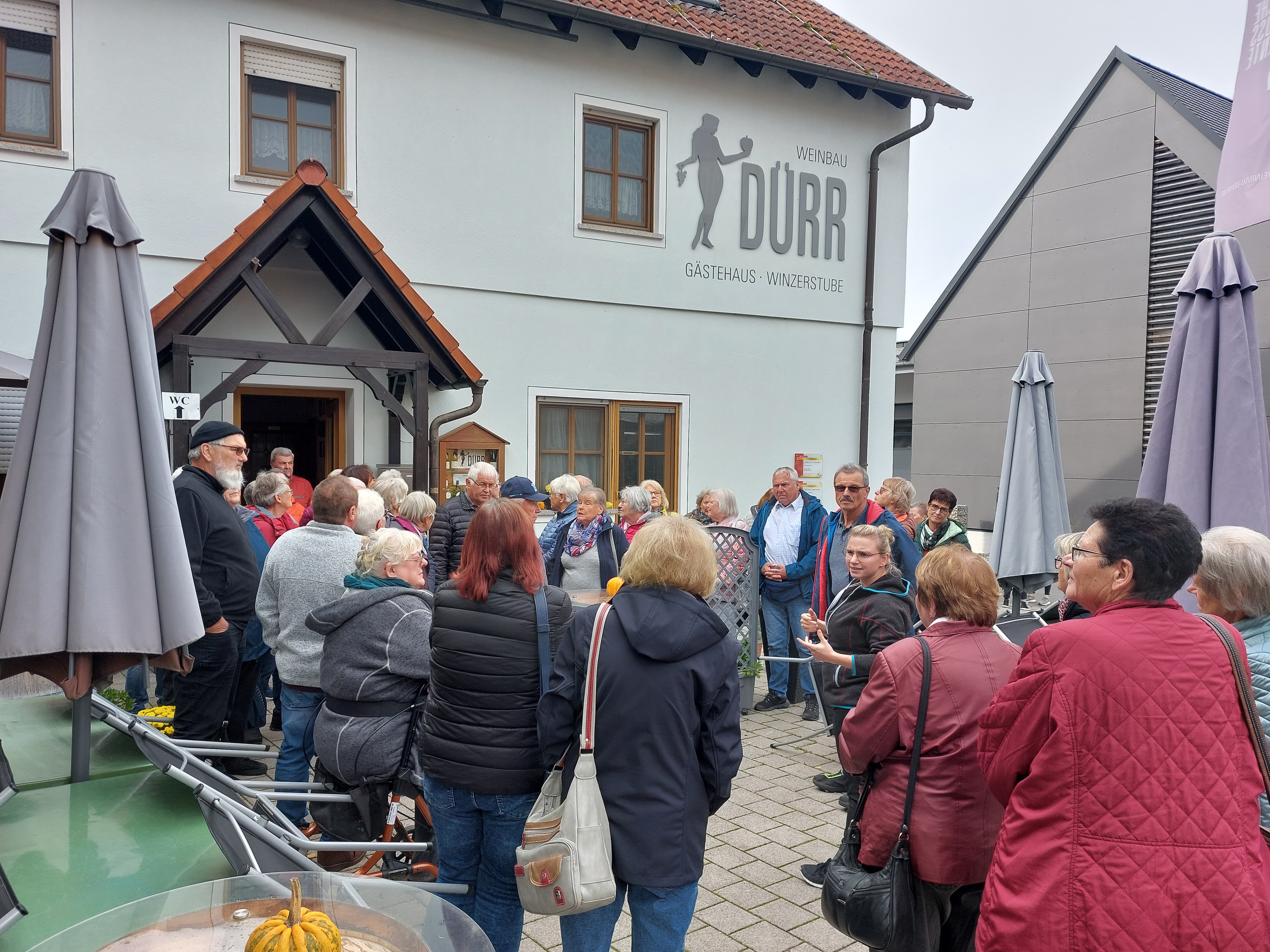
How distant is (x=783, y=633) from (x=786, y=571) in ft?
1.79

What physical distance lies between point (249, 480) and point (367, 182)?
3393 mm

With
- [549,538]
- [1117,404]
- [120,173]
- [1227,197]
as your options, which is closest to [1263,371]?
[1117,404]

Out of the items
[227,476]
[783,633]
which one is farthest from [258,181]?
[783,633]

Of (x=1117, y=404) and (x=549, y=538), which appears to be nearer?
(x=549, y=538)

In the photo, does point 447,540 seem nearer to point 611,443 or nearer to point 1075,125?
point 611,443

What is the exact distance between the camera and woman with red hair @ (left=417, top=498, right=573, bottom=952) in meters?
3.22

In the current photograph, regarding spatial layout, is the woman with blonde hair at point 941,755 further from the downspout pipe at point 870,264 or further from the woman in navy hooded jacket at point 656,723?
the downspout pipe at point 870,264

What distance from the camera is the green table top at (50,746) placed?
11.6 ft

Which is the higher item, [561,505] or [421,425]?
[421,425]

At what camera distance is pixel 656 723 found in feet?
9.43

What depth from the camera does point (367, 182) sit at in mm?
10086

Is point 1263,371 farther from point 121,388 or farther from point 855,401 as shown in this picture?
point 121,388

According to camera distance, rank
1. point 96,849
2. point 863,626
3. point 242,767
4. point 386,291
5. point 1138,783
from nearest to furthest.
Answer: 1. point 1138,783
2. point 96,849
3. point 863,626
4. point 242,767
5. point 386,291

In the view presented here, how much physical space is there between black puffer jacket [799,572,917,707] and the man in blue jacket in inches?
111
